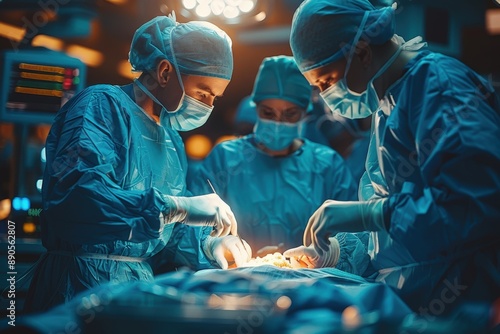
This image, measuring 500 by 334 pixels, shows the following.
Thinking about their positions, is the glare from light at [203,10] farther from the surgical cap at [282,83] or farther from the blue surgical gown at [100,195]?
the blue surgical gown at [100,195]

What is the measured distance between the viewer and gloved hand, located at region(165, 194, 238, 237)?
2.52 m

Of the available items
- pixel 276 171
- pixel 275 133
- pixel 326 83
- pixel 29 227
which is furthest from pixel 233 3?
pixel 29 227

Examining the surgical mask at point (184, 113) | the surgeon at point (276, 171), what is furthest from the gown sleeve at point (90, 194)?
the surgeon at point (276, 171)

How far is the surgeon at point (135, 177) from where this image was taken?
2336mm

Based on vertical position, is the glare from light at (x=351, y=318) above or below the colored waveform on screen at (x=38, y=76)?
below

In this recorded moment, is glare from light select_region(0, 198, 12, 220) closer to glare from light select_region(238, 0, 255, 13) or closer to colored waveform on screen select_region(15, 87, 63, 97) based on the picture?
colored waveform on screen select_region(15, 87, 63, 97)

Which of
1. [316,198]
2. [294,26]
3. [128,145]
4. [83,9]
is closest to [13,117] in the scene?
[83,9]

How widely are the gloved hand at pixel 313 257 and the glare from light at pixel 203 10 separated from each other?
1.89m

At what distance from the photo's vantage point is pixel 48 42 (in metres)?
4.94

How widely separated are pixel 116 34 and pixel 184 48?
311 cm

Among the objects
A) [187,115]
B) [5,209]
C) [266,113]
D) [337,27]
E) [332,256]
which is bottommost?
[5,209]

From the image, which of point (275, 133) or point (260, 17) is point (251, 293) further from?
point (260, 17)

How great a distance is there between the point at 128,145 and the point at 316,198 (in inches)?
61.0

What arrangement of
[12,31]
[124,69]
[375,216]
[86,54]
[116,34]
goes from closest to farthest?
[375,216] → [12,31] → [86,54] → [116,34] → [124,69]
